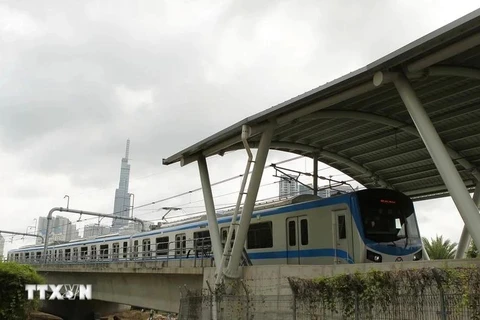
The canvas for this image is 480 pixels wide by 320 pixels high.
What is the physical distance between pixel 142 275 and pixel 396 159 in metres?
13.4

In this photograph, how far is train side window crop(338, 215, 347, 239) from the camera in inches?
653

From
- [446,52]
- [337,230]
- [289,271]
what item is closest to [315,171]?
[337,230]

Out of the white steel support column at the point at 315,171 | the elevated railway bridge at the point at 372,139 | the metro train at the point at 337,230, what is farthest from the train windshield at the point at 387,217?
the white steel support column at the point at 315,171

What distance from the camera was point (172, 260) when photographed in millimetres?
A: 23141

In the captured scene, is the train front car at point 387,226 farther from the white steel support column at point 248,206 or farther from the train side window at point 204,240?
the train side window at point 204,240

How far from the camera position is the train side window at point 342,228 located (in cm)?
1659

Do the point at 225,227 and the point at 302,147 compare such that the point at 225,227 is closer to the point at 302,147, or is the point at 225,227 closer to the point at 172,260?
the point at 172,260

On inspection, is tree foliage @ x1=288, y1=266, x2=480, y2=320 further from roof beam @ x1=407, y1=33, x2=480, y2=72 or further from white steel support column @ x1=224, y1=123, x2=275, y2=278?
roof beam @ x1=407, y1=33, x2=480, y2=72

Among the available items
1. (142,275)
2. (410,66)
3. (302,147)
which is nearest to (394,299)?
(410,66)

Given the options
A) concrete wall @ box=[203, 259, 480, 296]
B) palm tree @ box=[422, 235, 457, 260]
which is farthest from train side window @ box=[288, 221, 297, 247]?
palm tree @ box=[422, 235, 457, 260]

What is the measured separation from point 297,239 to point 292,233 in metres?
0.40

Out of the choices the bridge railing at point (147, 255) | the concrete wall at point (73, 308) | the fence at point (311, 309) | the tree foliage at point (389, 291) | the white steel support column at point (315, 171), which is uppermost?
the white steel support column at point (315, 171)

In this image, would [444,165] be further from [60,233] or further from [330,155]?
[60,233]

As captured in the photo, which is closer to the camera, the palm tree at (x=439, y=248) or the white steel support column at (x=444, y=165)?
the white steel support column at (x=444, y=165)
